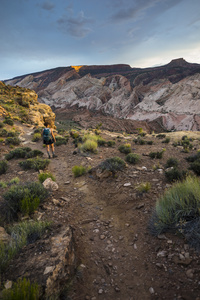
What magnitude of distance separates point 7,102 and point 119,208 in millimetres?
25040

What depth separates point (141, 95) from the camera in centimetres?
6669

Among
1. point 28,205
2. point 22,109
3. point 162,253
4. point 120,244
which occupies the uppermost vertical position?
point 22,109

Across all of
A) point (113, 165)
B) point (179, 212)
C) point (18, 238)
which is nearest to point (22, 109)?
point (113, 165)

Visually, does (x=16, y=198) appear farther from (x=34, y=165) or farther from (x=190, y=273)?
(x=190, y=273)

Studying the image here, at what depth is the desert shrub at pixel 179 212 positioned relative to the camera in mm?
2701

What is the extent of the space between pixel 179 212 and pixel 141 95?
70.8 meters

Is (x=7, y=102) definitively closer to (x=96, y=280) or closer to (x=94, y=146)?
(x=94, y=146)

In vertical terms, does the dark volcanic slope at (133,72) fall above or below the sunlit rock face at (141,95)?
above

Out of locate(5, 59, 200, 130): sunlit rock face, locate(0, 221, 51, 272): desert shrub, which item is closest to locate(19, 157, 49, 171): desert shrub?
locate(0, 221, 51, 272): desert shrub

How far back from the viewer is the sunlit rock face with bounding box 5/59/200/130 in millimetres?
46372

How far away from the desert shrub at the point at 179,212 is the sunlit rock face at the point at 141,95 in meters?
44.2

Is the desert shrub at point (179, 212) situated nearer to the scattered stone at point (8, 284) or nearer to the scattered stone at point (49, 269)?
the scattered stone at point (49, 269)

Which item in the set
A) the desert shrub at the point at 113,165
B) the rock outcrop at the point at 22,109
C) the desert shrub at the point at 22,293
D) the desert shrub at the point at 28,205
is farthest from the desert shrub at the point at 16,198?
the rock outcrop at the point at 22,109

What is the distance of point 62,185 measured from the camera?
5383 millimetres
